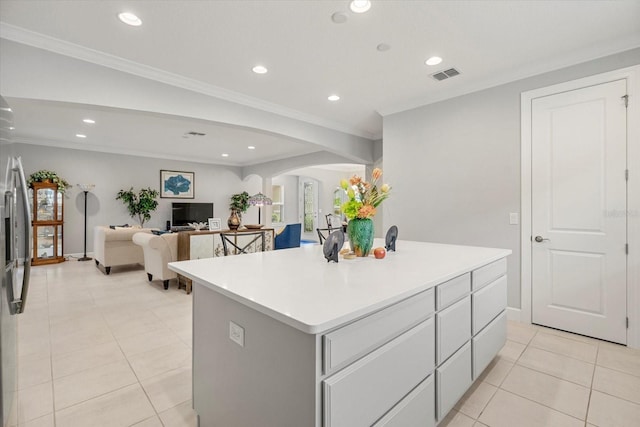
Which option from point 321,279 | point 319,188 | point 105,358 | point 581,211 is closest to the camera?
point 321,279

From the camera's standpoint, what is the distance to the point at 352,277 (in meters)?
1.50

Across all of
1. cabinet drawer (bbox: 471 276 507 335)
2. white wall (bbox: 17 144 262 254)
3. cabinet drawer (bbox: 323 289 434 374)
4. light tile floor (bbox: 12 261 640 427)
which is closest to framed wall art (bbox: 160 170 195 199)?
white wall (bbox: 17 144 262 254)

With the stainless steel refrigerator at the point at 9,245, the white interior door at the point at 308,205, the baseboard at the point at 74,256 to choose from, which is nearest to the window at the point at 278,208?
the white interior door at the point at 308,205

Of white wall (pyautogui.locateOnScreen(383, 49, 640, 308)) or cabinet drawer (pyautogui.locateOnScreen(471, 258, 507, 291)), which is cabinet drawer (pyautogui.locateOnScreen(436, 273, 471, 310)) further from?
white wall (pyautogui.locateOnScreen(383, 49, 640, 308))

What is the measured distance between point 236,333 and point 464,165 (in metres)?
3.29

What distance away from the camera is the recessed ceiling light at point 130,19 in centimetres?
221

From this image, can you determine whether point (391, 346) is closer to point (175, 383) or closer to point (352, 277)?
point (352, 277)

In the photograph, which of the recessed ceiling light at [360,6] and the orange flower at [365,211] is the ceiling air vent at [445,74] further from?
the orange flower at [365,211]

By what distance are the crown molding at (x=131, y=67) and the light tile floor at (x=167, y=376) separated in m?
2.56

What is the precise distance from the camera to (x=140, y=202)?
25.6 ft

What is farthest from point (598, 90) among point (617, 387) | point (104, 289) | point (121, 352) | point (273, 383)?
point (104, 289)

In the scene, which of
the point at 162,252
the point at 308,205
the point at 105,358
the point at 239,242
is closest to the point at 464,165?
the point at 239,242

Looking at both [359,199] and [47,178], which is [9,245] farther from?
[47,178]

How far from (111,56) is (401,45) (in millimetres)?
2641
